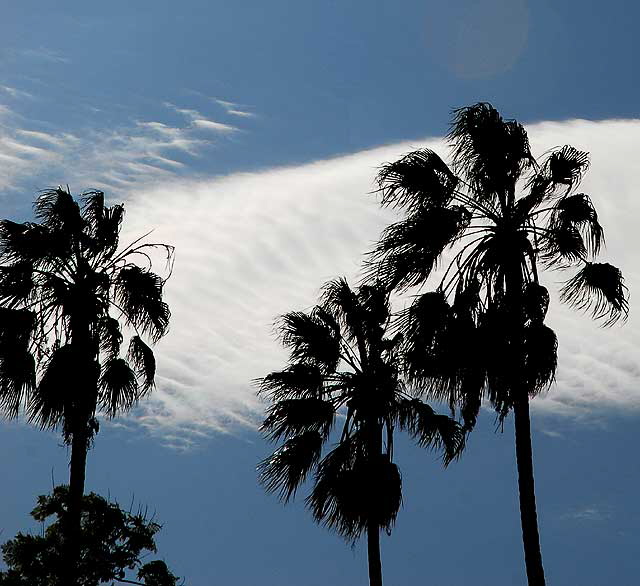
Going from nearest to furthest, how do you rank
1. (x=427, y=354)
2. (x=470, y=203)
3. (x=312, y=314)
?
1. (x=427, y=354)
2. (x=470, y=203)
3. (x=312, y=314)

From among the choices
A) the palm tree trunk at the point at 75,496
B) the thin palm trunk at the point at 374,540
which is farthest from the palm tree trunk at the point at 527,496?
the palm tree trunk at the point at 75,496

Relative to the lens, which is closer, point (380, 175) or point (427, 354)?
point (427, 354)

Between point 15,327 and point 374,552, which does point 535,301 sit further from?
point 15,327

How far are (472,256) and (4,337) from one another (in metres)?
11.0

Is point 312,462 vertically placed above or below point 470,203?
below

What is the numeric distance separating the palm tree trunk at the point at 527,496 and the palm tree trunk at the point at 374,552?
683 centimetres

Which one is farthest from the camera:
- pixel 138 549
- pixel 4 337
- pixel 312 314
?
pixel 138 549

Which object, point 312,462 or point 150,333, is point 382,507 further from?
point 150,333

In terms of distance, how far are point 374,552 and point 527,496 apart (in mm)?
7233

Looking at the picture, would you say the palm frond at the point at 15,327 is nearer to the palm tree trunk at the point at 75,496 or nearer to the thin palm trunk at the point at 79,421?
the thin palm trunk at the point at 79,421

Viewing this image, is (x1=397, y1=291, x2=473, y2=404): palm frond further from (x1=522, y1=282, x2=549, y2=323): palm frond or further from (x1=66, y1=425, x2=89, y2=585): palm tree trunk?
(x1=66, y1=425, x2=89, y2=585): palm tree trunk

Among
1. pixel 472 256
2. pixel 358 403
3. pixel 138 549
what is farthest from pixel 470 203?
pixel 138 549

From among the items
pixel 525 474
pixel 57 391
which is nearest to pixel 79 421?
pixel 57 391

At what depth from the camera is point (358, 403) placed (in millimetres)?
29016
